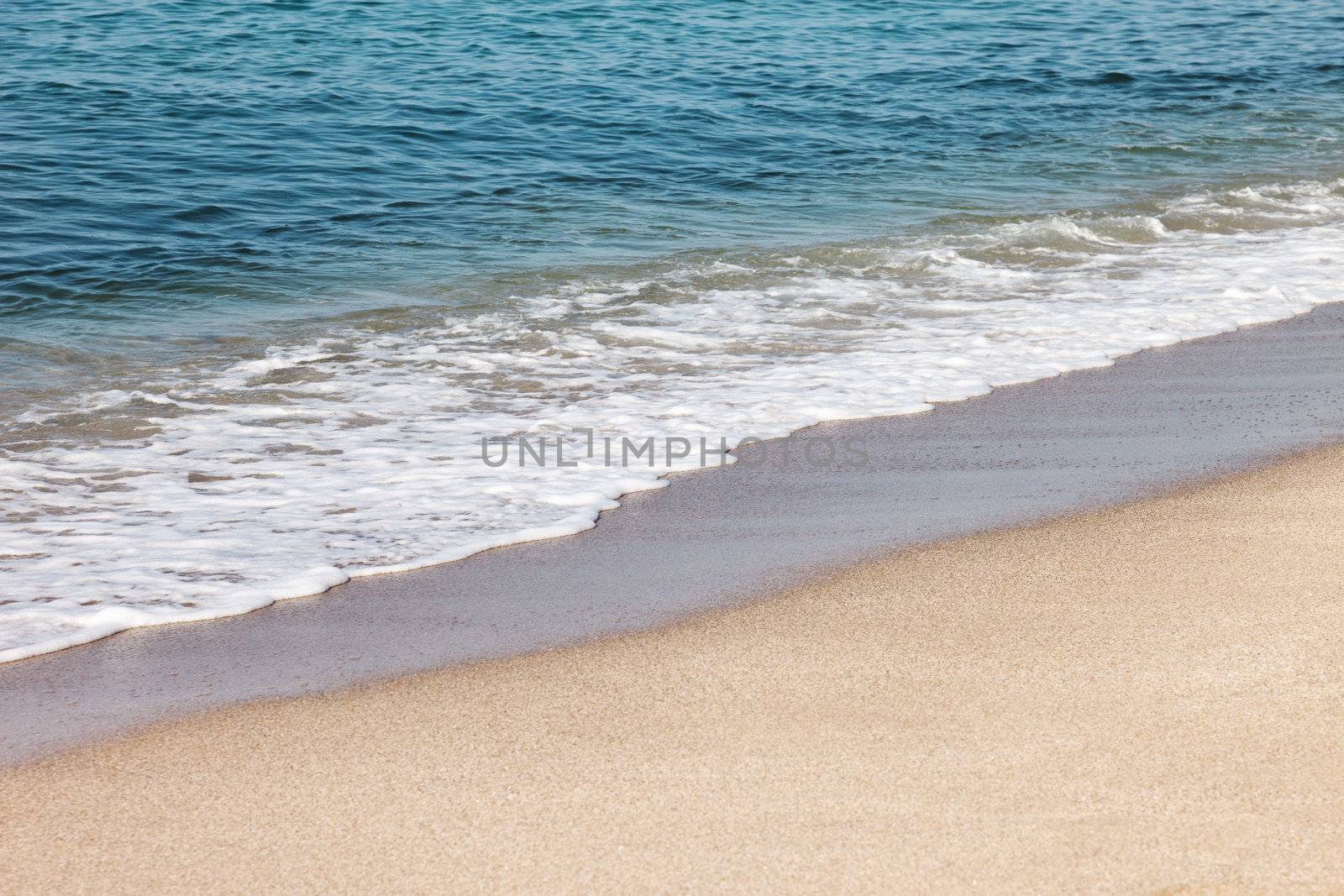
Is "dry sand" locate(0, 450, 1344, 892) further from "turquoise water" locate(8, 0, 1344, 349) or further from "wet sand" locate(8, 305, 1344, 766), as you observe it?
"turquoise water" locate(8, 0, 1344, 349)

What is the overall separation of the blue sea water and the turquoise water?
0.20 feet

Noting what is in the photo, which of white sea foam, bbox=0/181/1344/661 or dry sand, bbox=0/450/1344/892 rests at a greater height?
dry sand, bbox=0/450/1344/892

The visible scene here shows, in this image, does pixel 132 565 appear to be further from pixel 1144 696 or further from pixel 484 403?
pixel 1144 696

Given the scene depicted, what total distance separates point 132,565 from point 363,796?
1465 millimetres

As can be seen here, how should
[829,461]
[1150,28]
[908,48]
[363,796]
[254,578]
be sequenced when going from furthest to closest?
[1150,28]
[908,48]
[829,461]
[254,578]
[363,796]

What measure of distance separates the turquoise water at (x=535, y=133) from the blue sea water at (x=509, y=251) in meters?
0.06

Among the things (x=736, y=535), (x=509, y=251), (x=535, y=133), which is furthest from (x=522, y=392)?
(x=535, y=133)

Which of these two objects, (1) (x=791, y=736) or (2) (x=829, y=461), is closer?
(1) (x=791, y=736)

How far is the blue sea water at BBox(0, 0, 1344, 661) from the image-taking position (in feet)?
13.7

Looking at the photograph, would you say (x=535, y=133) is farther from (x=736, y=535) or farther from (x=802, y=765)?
(x=802, y=765)

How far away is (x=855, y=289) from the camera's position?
22.7 ft

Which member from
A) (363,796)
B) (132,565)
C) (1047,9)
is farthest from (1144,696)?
(1047,9)

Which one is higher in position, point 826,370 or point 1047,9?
point 1047,9

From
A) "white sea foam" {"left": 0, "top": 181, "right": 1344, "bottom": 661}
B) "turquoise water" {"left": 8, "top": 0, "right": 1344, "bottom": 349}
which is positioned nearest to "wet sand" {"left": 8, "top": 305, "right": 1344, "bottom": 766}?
"white sea foam" {"left": 0, "top": 181, "right": 1344, "bottom": 661}
